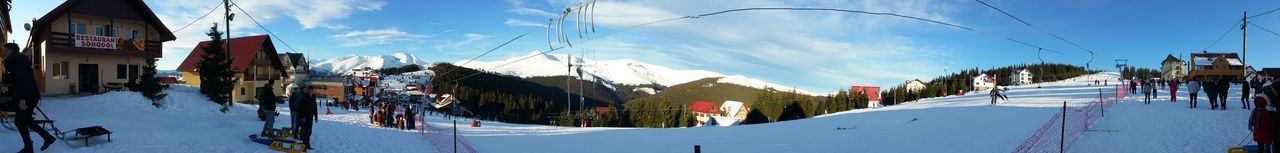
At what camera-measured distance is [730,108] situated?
105625 mm

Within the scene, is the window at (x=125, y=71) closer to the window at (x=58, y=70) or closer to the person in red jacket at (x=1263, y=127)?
the window at (x=58, y=70)

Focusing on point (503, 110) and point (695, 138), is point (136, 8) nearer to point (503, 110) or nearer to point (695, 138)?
point (695, 138)

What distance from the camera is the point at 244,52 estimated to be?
41.1 metres

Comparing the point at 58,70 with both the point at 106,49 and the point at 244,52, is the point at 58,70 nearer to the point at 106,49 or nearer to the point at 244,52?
the point at 106,49

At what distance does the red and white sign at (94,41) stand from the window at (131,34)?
1152 mm

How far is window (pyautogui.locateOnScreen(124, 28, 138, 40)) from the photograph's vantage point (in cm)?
2638

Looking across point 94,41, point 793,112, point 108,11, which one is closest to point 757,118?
point 793,112

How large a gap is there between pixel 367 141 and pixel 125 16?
18.7 metres

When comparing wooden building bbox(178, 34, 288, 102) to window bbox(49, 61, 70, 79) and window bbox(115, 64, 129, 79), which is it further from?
window bbox(49, 61, 70, 79)

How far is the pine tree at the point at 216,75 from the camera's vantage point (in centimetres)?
2506

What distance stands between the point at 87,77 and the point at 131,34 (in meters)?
2.38

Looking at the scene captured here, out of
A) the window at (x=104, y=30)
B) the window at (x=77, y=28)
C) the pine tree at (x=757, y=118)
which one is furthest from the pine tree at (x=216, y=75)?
the pine tree at (x=757, y=118)

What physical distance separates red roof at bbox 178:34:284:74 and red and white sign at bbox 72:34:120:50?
14583mm

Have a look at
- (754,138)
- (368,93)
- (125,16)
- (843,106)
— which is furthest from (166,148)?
(843,106)
